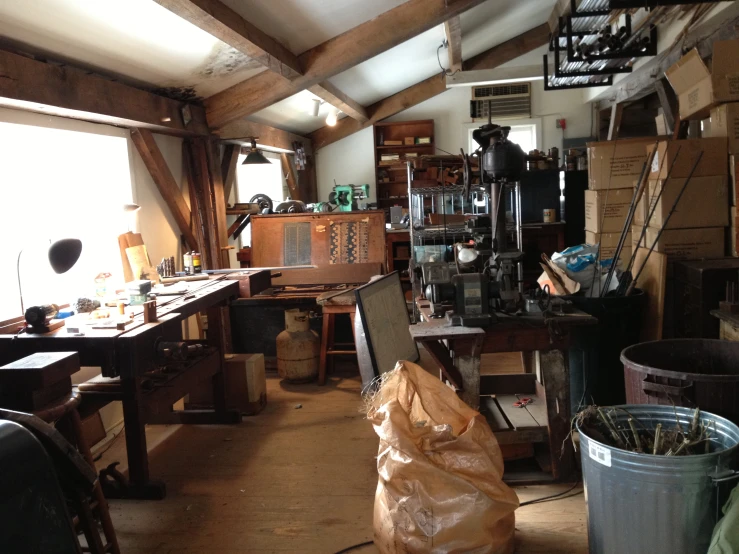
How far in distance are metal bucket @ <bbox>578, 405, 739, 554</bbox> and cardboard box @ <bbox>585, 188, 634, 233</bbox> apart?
2749 millimetres

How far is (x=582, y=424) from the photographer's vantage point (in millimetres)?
2025

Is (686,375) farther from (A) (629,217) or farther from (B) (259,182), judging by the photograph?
(B) (259,182)

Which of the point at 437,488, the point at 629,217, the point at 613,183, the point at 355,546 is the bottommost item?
the point at 355,546

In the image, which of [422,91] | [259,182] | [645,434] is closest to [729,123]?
[645,434]

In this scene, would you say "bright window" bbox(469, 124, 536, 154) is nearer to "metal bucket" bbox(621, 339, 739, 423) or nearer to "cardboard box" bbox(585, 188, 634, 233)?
"cardboard box" bbox(585, 188, 634, 233)

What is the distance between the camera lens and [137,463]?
293cm

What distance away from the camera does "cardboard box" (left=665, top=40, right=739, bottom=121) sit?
3340 mm

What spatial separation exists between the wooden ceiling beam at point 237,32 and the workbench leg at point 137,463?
67.0 inches

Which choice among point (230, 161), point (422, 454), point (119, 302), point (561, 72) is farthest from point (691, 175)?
point (230, 161)

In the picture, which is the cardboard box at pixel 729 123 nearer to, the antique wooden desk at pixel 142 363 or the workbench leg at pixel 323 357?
the workbench leg at pixel 323 357

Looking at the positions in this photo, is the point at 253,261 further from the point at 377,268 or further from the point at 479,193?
the point at 479,193

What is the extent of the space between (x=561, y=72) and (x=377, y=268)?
2.10m

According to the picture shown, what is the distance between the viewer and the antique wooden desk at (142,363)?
8.42ft

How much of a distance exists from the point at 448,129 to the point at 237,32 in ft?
20.3
